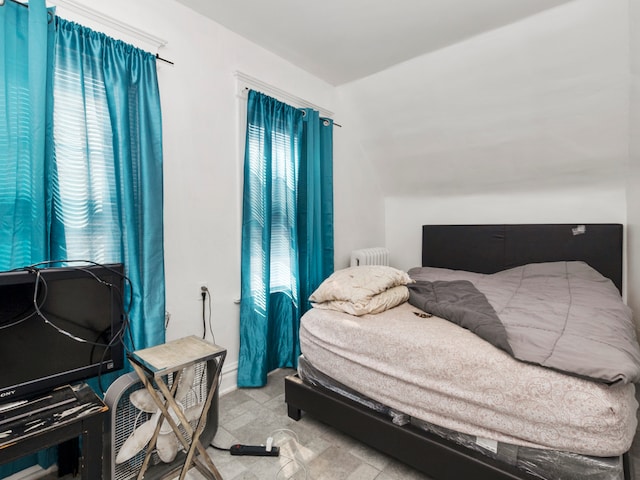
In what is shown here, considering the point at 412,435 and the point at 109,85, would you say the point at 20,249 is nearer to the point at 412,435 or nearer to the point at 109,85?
the point at 109,85

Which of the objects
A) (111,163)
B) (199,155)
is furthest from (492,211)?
(111,163)

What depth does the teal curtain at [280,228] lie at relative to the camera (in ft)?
8.10

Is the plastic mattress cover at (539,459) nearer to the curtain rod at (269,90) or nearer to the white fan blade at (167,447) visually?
the white fan blade at (167,447)

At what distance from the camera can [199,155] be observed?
7.41 ft

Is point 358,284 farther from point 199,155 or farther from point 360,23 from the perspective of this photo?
point 360,23

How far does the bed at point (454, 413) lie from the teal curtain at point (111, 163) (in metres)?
0.99

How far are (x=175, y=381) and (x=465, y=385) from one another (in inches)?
49.5

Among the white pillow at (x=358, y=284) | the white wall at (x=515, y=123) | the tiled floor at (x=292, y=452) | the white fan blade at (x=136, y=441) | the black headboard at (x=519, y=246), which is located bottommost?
the tiled floor at (x=292, y=452)

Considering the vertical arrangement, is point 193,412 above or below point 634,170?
below

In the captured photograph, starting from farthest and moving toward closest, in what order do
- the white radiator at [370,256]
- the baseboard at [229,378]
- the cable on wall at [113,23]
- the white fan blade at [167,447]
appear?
the white radiator at [370,256] → the baseboard at [229,378] → the cable on wall at [113,23] → the white fan blade at [167,447]

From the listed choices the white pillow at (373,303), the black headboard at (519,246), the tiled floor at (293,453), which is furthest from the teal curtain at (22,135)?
the black headboard at (519,246)

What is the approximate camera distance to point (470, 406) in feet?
4.46

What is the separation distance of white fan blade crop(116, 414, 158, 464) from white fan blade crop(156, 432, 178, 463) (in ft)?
0.27

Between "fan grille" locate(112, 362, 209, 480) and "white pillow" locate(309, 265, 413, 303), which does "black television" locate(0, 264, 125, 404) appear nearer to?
"fan grille" locate(112, 362, 209, 480)
